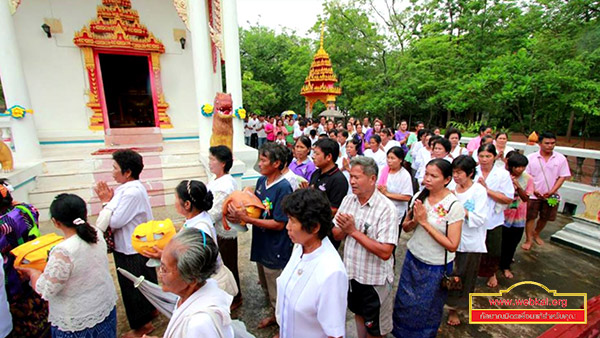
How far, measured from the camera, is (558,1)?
31.0ft

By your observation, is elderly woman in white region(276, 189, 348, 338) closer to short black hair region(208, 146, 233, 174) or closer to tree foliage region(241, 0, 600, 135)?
short black hair region(208, 146, 233, 174)

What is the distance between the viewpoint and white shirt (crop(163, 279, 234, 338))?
1156 millimetres

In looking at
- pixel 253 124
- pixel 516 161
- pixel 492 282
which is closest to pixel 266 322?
pixel 492 282

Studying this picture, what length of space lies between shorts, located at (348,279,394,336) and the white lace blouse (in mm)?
1789

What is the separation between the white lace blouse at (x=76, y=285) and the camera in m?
1.68

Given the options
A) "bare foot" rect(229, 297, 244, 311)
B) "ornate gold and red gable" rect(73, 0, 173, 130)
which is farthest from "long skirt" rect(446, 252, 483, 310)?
"ornate gold and red gable" rect(73, 0, 173, 130)

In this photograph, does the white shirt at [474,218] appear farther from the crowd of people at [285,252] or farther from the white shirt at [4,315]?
the white shirt at [4,315]

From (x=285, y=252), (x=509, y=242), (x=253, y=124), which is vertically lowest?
(x=509, y=242)

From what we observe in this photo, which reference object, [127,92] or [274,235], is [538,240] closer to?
[274,235]

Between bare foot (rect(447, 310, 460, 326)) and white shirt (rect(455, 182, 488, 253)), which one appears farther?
bare foot (rect(447, 310, 460, 326))

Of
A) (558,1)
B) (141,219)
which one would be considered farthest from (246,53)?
(141,219)

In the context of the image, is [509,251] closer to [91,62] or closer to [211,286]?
[211,286]

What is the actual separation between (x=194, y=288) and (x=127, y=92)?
1281 centimetres

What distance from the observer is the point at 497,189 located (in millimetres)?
3137
